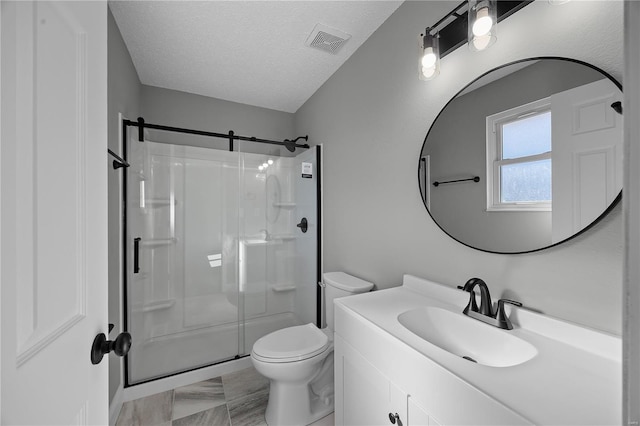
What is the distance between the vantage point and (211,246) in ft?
7.81

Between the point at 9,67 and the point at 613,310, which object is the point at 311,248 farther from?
the point at 9,67

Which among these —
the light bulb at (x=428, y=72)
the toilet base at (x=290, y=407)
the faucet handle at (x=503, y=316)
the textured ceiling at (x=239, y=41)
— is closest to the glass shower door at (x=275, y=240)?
the textured ceiling at (x=239, y=41)

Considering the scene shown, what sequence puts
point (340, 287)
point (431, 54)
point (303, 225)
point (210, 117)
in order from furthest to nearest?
point (210, 117)
point (303, 225)
point (340, 287)
point (431, 54)

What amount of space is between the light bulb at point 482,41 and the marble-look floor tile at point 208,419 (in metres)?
2.32

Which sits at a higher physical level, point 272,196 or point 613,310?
point 272,196

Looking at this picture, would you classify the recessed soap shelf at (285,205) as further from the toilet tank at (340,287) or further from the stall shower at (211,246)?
the toilet tank at (340,287)

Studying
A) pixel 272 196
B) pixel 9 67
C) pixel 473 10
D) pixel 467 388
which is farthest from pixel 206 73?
pixel 467 388

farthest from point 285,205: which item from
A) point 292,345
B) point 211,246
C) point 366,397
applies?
point 366,397

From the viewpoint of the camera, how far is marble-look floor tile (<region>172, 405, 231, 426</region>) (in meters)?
1.61

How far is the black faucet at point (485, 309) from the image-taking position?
37.9 inches

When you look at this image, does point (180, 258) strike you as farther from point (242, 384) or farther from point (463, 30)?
point (463, 30)

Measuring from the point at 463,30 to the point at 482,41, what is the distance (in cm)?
22

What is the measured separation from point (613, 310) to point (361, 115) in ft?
5.19

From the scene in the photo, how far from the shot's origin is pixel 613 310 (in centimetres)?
78
